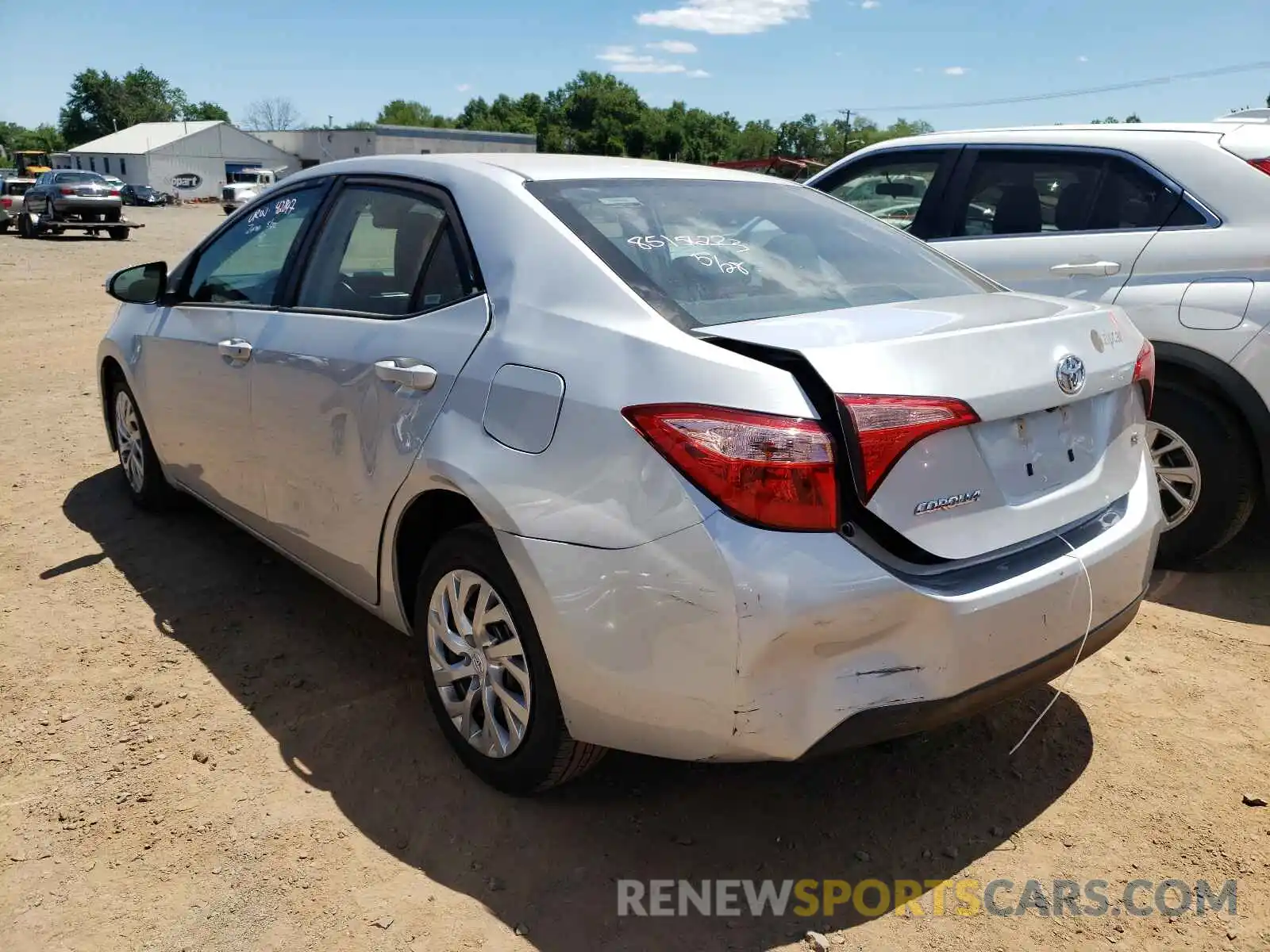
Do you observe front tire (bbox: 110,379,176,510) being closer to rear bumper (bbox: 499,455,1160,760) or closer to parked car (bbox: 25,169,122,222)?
rear bumper (bbox: 499,455,1160,760)

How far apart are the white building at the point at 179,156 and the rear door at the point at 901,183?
7900 centimetres

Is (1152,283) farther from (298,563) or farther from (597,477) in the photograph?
(298,563)

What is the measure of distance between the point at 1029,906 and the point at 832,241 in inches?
75.8

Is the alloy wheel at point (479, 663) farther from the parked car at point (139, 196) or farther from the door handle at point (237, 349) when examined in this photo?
the parked car at point (139, 196)

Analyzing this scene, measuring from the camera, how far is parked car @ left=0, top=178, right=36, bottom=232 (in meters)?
29.3

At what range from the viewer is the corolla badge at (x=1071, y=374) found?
243cm

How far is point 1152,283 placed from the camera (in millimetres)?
4266

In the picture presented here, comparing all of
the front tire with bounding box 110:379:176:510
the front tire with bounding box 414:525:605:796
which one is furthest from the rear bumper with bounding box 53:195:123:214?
the front tire with bounding box 414:525:605:796

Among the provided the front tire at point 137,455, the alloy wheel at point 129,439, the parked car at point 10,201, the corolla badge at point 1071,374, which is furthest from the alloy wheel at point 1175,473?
the parked car at point 10,201

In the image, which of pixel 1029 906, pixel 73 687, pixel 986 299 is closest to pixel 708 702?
pixel 1029 906

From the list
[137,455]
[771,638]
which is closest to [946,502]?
[771,638]

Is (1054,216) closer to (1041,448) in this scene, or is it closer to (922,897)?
(1041,448)

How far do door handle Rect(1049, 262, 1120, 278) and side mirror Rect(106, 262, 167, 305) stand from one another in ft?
13.3

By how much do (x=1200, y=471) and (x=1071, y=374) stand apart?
214cm
